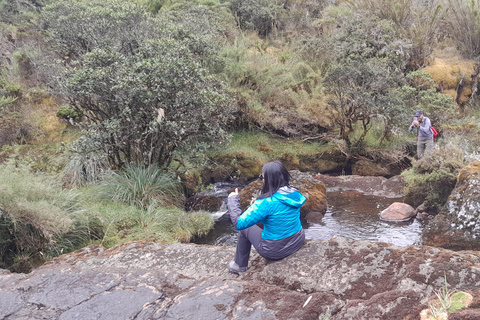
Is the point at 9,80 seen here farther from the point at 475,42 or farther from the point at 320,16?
the point at 475,42

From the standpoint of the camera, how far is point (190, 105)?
7.59 metres

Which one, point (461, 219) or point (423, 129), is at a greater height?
point (423, 129)

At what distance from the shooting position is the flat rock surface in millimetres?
2773

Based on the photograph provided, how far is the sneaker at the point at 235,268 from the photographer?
153 inches

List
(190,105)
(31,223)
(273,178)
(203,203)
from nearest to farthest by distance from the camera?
(273,178) < (31,223) < (190,105) < (203,203)

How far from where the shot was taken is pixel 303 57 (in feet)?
54.0

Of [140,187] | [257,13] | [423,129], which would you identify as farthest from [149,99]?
[257,13]

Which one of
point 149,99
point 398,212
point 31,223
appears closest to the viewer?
point 31,223

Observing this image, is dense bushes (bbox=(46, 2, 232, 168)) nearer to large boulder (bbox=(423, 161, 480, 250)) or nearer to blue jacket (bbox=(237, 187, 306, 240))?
blue jacket (bbox=(237, 187, 306, 240))

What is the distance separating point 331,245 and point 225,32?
1498cm

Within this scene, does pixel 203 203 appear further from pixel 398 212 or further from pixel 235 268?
pixel 235 268

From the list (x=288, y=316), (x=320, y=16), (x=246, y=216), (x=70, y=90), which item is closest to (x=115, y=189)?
(x=70, y=90)

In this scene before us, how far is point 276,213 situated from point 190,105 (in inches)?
179

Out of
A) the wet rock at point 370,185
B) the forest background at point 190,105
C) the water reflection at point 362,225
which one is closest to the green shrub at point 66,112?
the forest background at point 190,105
